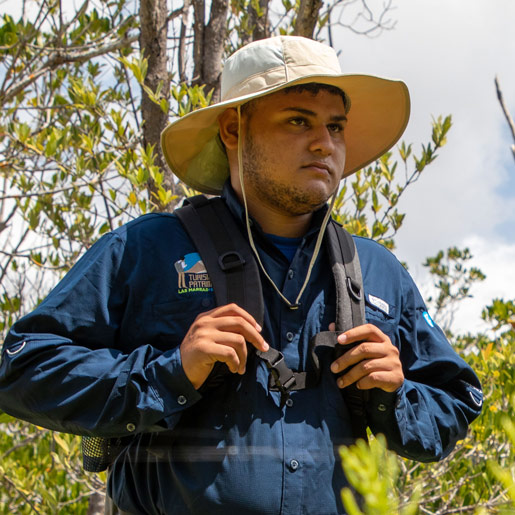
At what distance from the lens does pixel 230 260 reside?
2025 mm

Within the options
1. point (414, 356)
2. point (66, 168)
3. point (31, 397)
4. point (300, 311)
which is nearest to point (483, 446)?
point (414, 356)

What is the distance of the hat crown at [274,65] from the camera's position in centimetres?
229

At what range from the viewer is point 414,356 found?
225 cm

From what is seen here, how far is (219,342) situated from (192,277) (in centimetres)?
38

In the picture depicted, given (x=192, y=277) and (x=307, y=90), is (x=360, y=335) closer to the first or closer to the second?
(x=192, y=277)

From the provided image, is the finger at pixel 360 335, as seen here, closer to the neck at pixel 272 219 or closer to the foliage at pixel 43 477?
the neck at pixel 272 219

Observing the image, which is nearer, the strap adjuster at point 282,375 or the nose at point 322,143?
the strap adjuster at point 282,375

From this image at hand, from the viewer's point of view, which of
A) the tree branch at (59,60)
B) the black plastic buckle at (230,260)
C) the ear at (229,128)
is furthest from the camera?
the tree branch at (59,60)

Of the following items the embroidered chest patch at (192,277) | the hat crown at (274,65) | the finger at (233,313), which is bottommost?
the finger at (233,313)

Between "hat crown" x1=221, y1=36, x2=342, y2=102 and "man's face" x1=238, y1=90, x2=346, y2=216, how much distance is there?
6 cm

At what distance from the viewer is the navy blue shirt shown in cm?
182

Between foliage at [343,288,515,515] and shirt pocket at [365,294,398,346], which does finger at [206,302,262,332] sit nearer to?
shirt pocket at [365,294,398,346]

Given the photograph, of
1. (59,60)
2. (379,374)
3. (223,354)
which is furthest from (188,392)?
(59,60)

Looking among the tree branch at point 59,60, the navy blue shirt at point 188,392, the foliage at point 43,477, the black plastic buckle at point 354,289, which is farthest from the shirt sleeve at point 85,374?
the tree branch at point 59,60
